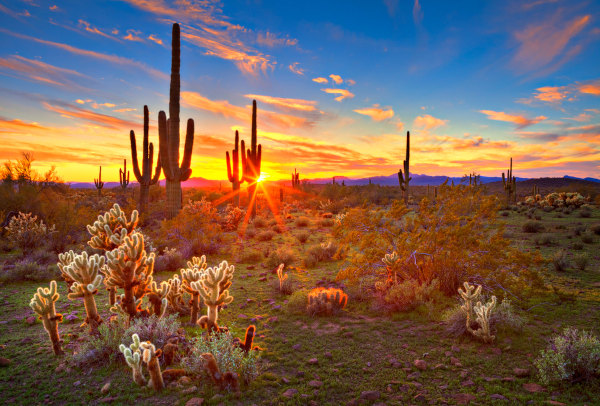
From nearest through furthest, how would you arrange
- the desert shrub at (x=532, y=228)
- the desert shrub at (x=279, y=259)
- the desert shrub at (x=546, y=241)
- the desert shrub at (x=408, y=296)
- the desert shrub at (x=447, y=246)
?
the desert shrub at (x=408, y=296)
the desert shrub at (x=447, y=246)
the desert shrub at (x=279, y=259)
the desert shrub at (x=546, y=241)
the desert shrub at (x=532, y=228)

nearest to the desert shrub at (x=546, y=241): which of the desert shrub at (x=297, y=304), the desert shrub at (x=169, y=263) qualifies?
the desert shrub at (x=297, y=304)

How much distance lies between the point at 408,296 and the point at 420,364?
2158 millimetres

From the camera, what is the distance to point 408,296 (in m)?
6.54

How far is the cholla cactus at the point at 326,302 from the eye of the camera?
6.59 m

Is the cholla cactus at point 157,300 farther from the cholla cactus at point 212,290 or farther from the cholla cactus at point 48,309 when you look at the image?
the cholla cactus at point 48,309

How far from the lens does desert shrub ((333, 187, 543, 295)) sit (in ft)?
22.2

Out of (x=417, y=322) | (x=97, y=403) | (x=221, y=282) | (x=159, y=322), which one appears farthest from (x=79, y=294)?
(x=417, y=322)

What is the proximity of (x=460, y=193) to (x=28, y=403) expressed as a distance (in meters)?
8.64

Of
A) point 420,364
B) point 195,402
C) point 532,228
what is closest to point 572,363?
point 420,364

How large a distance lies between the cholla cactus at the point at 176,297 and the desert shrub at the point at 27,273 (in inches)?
212

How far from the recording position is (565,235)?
15.1 m

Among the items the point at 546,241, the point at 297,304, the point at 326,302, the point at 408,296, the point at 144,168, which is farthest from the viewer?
the point at 144,168

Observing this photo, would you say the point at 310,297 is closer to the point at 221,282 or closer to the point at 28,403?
the point at 221,282

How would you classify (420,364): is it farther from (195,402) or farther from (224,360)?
(195,402)
